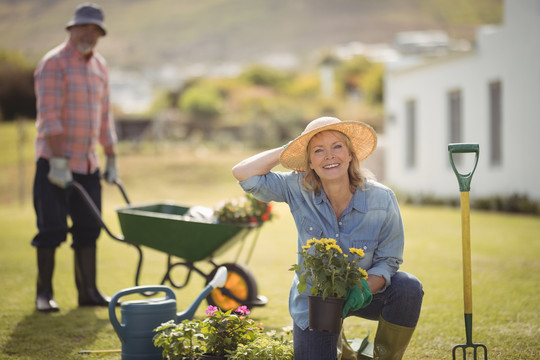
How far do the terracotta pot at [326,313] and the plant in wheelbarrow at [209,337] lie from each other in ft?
1.70

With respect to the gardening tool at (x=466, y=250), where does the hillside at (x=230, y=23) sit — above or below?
above

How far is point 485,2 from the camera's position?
144375 millimetres

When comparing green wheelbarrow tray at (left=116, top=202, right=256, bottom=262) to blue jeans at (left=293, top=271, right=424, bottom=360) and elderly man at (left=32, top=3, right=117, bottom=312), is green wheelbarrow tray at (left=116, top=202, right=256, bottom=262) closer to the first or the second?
elderly man at (left=32, top=3, right=117, bottom=312)

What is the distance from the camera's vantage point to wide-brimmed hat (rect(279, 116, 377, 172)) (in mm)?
3088

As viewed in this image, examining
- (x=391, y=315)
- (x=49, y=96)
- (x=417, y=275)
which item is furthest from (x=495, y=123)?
(x=391, y=315)

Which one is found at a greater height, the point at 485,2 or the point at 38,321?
the point at 485,2

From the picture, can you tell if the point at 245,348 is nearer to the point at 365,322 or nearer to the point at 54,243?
the point at 365,322

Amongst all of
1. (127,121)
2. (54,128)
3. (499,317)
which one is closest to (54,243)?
(54,128)

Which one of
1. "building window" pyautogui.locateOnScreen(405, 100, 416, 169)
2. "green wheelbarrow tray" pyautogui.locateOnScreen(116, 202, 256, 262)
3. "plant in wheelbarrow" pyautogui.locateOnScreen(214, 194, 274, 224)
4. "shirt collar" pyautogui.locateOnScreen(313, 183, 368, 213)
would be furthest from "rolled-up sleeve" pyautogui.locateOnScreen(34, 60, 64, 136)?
"building window" pyautogui.locateOnScreen(405, 100, 416, 169)

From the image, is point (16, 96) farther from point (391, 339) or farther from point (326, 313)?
point (326, 313)

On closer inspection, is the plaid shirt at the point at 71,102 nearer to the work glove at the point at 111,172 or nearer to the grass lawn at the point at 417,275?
the work glove at the point at 111,172

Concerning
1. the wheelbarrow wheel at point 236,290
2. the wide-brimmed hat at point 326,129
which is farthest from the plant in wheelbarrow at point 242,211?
the wide-brimmed hat at point 326,129

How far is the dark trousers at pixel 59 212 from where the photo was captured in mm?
4824

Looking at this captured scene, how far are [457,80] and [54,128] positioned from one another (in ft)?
39.7
